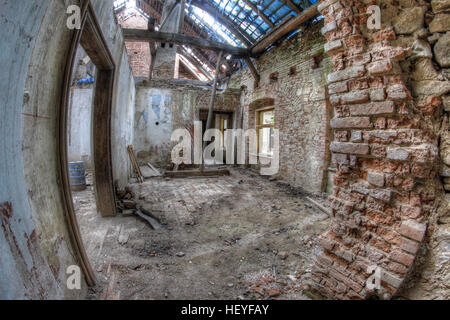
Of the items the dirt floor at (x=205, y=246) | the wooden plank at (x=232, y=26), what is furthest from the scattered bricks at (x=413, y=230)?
the wooden plank at (x=232, y=26)

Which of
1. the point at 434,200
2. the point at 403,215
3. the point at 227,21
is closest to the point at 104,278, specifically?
the point at 403,215

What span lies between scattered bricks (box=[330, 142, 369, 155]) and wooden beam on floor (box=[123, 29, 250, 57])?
5.96 meters

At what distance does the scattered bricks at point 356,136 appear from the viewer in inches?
63.0

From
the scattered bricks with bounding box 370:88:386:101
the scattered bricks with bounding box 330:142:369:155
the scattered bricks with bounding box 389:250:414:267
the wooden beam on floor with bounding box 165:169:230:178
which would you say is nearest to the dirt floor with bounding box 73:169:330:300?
the scattered bricks with bounding box 389:250:414:267

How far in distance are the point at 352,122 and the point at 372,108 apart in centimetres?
16

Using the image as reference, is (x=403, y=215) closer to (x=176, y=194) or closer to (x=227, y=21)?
(x=176, y=194)

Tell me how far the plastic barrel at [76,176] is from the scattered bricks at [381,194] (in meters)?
5.75

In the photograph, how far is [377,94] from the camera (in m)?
1.48

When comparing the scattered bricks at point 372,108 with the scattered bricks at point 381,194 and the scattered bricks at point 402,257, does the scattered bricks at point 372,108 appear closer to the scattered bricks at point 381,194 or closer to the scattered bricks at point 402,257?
the scattered bricks at point 381,194

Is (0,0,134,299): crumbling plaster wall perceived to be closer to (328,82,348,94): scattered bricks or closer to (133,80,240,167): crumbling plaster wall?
(328,82,348,94): scattered bricks

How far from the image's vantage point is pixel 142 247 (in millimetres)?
2652

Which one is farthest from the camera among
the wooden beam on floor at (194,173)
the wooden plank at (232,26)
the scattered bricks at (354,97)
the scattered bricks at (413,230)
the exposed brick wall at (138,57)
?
the exposed brick wall at (138,57)

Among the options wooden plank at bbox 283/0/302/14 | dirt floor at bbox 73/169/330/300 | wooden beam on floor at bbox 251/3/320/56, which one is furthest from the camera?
wooden plank at bbox 283/0/302/14

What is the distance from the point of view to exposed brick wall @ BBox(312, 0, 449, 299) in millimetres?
1350
